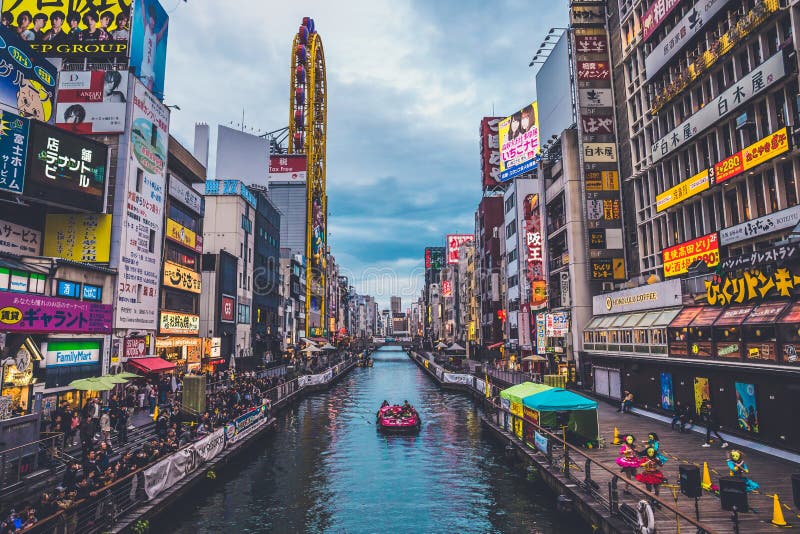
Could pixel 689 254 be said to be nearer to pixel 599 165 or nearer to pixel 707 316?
pixel 707 316

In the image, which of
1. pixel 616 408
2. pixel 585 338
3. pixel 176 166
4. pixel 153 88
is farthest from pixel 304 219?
pixel 616 408

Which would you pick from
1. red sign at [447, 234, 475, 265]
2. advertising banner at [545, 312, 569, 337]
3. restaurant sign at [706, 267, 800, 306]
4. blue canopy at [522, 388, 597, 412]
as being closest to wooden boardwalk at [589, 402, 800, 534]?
blue canopy at [522, 388, 597, 412]

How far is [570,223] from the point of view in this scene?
→ 4678 centimetres

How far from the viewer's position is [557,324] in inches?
1896

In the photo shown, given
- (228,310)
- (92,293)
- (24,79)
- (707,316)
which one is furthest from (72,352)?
(707,316)

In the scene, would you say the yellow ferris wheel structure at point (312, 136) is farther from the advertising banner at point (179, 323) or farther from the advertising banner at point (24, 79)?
the advertising banner at point (24, 79)

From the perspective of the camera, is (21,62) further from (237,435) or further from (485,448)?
(485,448)

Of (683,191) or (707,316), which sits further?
(683,191)

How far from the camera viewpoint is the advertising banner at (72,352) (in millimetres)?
28062

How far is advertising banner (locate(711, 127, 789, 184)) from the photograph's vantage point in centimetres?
2475

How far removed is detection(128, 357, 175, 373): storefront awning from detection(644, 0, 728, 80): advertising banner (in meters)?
41.5

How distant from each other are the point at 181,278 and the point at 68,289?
1757cm

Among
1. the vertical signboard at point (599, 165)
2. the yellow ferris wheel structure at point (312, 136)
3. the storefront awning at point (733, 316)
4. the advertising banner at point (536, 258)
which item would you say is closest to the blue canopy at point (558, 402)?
the storefront awning at point (733, 316)

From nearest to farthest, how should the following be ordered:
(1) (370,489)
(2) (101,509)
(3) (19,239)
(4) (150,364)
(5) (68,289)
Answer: (2) (101,509)
(1) (370,489)
(5) (68,289)
(3) (19,239)
(4) (150,364)
